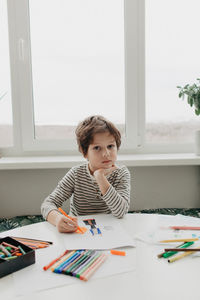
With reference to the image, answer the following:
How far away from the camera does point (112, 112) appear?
84.5 inches

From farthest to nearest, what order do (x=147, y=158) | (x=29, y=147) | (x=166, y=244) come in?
(x=29, y=147) < (x=147, y=158) < (x=166, y=244)

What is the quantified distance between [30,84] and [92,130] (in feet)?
Answer: 3.07

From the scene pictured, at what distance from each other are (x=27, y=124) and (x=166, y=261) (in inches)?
60.7

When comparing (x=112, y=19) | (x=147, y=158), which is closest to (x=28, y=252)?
(x=147, y=158)

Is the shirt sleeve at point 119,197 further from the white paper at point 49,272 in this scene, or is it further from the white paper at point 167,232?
the white paper at point 49,272

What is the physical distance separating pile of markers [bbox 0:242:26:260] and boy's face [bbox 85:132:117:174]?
0.57 m

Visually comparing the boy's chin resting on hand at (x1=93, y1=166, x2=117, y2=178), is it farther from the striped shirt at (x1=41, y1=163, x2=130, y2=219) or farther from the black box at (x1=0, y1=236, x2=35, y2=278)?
the black box at (x1=0, y1=236, x2=35, y2=278)

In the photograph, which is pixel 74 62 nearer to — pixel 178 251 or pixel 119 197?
pixel 119 197

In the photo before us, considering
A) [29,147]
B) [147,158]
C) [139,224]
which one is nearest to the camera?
[139,224]

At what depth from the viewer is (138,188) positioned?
215cm

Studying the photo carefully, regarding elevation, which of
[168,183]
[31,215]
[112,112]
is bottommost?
[31,215]

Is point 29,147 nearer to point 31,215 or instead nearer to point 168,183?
point 31,215

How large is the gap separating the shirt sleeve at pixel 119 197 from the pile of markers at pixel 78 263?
300 millimetres

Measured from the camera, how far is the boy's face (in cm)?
128
